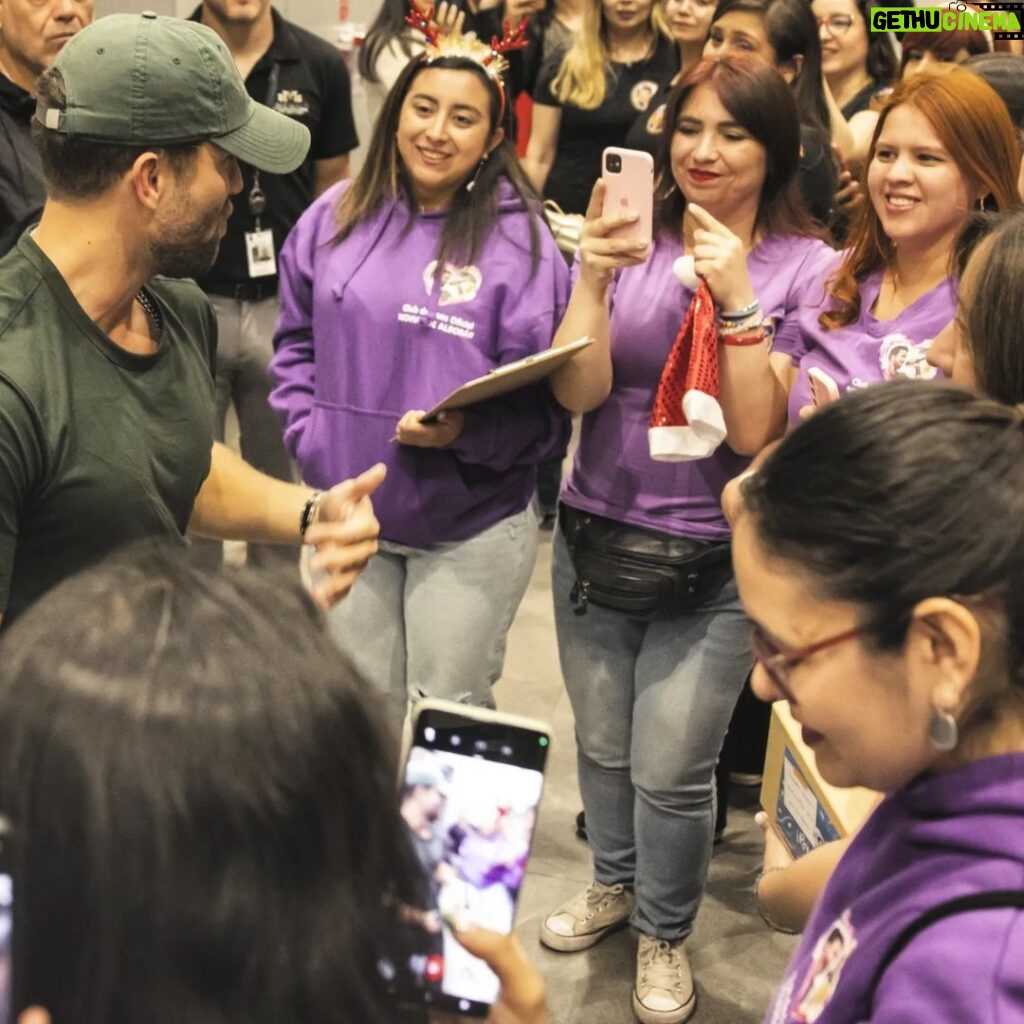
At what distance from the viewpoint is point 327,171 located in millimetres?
3795

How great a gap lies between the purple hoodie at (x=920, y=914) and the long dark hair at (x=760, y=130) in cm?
151

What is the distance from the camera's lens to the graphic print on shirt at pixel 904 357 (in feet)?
6.66

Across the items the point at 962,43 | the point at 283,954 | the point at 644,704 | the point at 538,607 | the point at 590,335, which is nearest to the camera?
the point at 283,954

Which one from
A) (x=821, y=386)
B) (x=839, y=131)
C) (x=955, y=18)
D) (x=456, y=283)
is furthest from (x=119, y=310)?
(x=955, y=18)

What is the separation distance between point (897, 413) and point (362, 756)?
462 millimetres

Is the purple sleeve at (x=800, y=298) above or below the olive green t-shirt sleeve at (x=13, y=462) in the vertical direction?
above

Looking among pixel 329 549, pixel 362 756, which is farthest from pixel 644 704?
pixel 362 756

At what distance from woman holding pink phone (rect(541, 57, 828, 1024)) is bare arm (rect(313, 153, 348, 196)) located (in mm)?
1631

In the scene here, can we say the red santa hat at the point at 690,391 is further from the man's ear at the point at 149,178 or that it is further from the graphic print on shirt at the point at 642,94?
the graphic print on shirt at the point at 642,94

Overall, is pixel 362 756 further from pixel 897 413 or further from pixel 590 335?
pixel 590 335

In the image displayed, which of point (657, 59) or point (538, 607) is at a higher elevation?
point (657, 59)

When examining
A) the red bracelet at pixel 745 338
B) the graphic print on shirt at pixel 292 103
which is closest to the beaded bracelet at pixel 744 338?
the red bracelet at pixel 745 338

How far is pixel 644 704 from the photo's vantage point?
237 centimetres

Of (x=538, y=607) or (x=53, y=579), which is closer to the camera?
(x=53, y=579)
